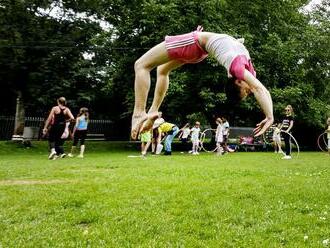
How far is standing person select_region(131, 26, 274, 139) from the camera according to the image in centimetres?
479

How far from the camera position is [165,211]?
6539 millimetres

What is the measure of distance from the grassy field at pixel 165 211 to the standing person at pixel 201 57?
130 centimetres

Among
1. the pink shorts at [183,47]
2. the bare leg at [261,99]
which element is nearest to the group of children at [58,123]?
the pink shorts at [183,47]

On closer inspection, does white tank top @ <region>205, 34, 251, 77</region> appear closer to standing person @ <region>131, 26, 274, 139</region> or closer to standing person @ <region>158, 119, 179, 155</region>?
standing person @ <region>131, 26, 274, 139</region>

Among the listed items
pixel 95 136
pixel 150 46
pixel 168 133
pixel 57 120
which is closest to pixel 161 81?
pixel 57 120

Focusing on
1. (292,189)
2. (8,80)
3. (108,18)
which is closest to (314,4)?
(108,18)

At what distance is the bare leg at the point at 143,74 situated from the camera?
537cm

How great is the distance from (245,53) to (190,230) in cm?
224

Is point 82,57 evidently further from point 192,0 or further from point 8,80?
point 192,0

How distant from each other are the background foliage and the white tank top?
19.2 meters

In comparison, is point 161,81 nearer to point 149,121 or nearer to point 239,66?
point 149,121

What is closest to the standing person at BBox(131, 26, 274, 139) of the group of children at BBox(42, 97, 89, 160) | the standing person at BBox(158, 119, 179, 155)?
the group of children at BBox(42, 97, 89, 160)

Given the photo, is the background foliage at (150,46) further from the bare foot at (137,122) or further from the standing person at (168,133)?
the bare foot at (137,122)

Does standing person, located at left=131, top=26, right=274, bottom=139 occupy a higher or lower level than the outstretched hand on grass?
higher
